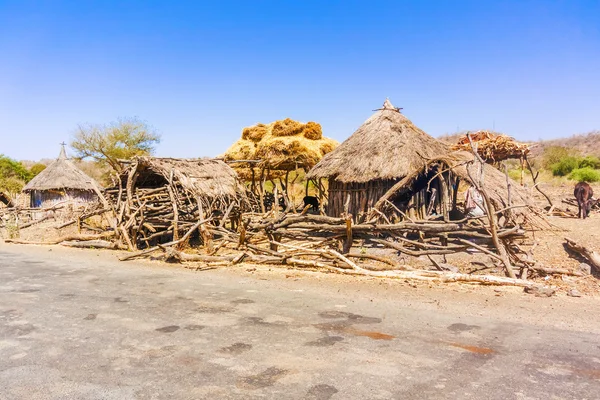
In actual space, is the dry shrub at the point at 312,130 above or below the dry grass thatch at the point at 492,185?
above

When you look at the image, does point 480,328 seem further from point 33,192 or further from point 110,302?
point 33,192

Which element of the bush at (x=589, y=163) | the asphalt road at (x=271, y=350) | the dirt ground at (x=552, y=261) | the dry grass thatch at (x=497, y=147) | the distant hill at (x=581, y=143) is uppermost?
the distant hill at (x=581, y=143)

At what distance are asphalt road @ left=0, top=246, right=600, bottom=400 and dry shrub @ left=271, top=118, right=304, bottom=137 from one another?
13.6 metres

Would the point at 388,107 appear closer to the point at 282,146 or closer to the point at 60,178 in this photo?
the point at 282,146

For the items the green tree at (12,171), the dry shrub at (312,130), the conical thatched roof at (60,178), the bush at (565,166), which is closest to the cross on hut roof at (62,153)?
the conical thatched roof at (60,178)

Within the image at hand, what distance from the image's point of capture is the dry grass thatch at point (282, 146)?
19.0 m

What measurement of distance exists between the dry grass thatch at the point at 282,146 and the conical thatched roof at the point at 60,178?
10093 mm

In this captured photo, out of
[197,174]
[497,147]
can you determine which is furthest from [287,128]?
[497,147]

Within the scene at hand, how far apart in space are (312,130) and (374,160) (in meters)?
7.64

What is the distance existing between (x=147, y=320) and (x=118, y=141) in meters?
31.0

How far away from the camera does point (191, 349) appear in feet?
15.1

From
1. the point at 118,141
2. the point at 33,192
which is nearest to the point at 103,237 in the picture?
the point at 33,192

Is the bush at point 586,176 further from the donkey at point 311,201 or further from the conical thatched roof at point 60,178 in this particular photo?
the conical thatched roof at point 60,178

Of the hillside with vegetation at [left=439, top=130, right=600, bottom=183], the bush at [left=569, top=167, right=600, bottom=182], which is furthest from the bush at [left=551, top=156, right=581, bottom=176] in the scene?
the bush at [left=569, top=167, right=600, bottom=182]
